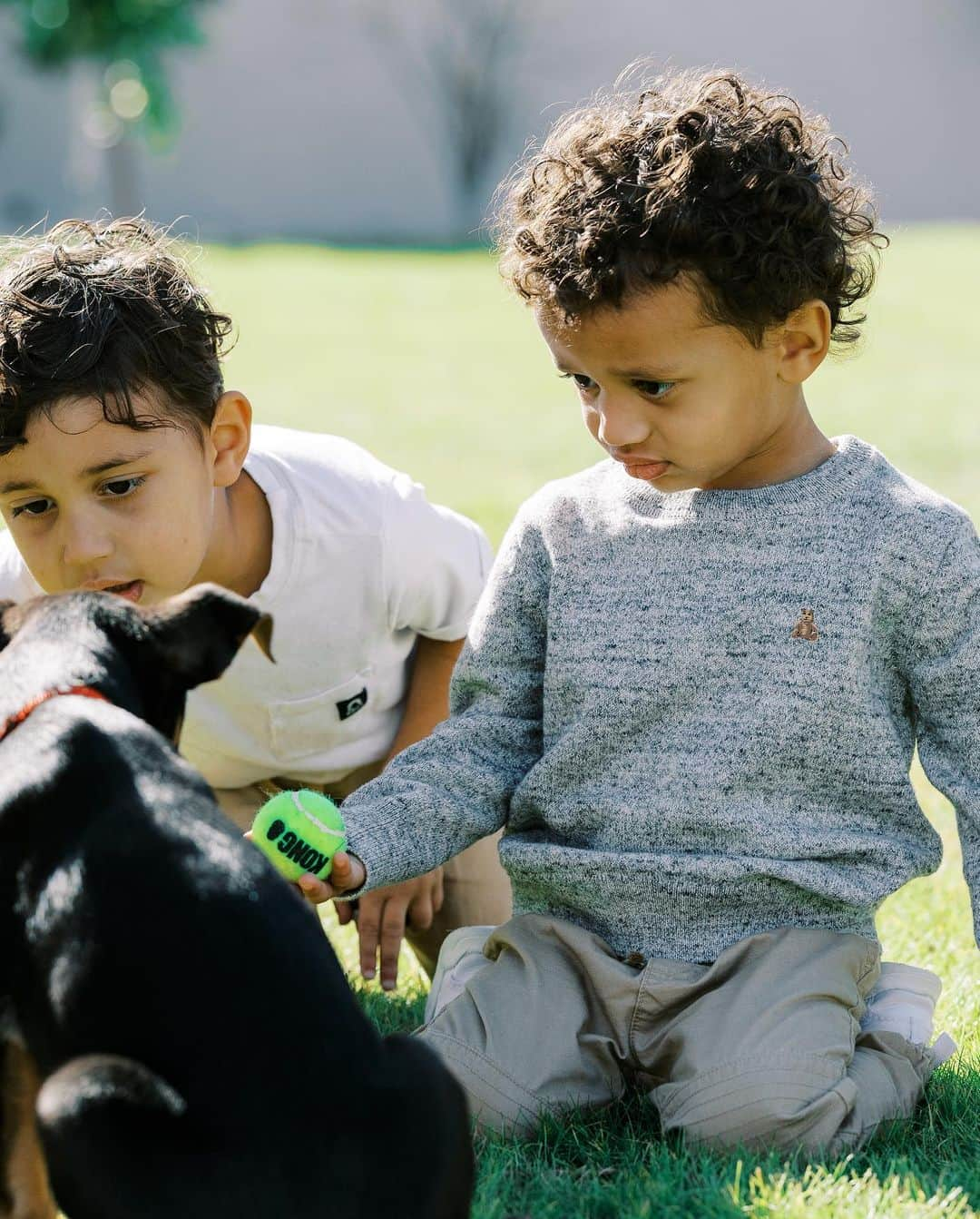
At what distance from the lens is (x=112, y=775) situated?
6.84ft

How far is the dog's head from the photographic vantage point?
224 cm

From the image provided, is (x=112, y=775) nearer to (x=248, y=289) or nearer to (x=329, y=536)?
(x=329, y=536)

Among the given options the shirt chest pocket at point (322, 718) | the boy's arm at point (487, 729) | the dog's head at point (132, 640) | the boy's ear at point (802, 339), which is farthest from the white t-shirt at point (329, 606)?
the dog's head at point (132, 640)

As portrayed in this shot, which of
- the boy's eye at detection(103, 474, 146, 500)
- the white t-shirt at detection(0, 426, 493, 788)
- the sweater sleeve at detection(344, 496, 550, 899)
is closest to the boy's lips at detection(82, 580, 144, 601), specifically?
the boy's eye at detection(103, 474, 146, 500)

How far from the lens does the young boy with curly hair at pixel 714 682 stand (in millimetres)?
2834

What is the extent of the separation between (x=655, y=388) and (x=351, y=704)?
1332 millimetres

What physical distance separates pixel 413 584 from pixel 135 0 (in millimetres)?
Result: 26051

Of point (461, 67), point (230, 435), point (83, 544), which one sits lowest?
point (83, 544)

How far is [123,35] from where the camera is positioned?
27266 millimetres

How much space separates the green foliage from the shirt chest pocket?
25029 mm

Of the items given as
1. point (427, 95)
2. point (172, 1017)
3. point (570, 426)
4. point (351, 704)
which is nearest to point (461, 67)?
point (427, 95)

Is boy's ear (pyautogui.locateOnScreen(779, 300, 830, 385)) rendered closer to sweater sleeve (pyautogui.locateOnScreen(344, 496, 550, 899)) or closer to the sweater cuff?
sweater sleeve (pyautogui.locateOnScreen(344, 496, 550, 899))

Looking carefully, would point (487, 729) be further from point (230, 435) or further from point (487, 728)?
point (230, 435)

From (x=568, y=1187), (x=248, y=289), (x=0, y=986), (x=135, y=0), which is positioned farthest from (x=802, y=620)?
(x=135, y=0)
